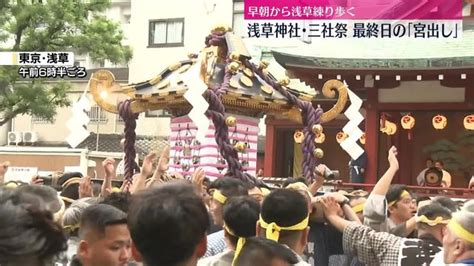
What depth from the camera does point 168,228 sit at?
203cm

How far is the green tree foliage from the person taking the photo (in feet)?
45.8

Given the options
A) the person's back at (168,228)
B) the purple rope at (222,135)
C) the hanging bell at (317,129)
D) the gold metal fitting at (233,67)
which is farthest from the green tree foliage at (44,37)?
the person's back at (168,228)

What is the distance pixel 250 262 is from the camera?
98.8 inches

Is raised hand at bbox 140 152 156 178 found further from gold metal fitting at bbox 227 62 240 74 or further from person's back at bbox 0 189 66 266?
gold metal fitting at bbox 227 62 240 74

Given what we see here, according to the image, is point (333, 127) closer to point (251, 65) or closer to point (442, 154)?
point (442, 154)

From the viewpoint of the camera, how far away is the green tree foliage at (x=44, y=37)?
13961mm

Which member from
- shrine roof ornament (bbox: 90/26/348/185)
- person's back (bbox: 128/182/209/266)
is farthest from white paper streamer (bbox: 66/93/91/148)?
person's back (bbox: 128/182/209/266)

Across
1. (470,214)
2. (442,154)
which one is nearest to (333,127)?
(442,154)

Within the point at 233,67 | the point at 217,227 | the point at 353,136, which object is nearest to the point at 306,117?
the point at 353,136

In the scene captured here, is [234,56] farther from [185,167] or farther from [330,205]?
[330,205]

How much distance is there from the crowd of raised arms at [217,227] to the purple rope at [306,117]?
129 inches

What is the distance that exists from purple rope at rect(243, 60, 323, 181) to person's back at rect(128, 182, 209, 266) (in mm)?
6066

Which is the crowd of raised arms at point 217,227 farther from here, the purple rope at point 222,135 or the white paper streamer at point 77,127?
the white paper streamer at point 77,127

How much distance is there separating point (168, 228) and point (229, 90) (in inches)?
244
